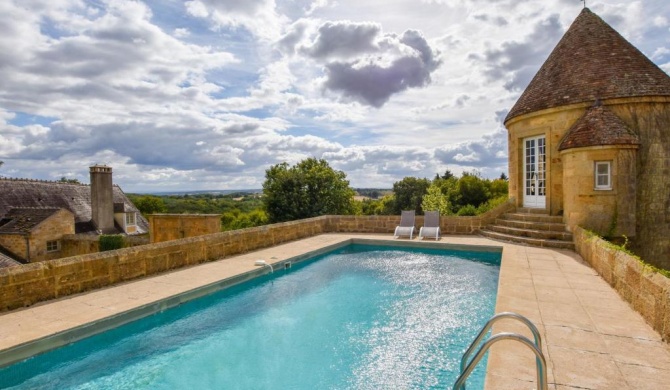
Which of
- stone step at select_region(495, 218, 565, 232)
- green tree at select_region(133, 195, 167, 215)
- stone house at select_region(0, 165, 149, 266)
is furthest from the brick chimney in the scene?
green tree at select_region(133, 195, 167, 215)

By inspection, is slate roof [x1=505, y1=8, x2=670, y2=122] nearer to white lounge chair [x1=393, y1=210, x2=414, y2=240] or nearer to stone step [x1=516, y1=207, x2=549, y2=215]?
stone step [x1=516, y1=207, x2=549, y2=215]

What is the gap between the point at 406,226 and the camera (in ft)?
47.1

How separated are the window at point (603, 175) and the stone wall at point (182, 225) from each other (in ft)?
58.7

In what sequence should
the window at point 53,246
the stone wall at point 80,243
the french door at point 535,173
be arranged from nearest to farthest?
the french door at point 535,173 < the stone wall at point 80,243 < the window at point 53,246

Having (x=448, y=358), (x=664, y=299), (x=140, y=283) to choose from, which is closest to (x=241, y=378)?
(x=448, y=358)

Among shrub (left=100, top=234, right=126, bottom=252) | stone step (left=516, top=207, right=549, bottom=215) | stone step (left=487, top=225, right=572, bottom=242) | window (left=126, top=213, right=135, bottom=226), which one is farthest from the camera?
window (left=126, top=213, right=135, bottom=226)

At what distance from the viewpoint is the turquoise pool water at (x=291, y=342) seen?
171 inches

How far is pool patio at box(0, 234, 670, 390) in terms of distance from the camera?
349cm

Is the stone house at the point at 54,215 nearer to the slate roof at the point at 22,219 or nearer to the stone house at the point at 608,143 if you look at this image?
the slate roof at the point at 22,219

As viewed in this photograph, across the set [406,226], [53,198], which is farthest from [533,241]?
[53,198]

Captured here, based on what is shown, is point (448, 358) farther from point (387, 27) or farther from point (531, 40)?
point (531, 40)

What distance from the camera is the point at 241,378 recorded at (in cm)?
446

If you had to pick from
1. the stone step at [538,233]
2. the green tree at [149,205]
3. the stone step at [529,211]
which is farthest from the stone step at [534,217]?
the green tree at [149,205]

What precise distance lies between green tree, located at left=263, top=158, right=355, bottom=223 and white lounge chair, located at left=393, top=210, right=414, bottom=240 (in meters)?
14.3
